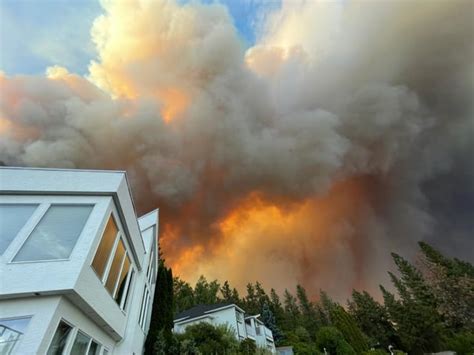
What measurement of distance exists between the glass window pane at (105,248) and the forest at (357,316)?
741 centimetres

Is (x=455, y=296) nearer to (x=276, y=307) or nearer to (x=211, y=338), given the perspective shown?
(x=211, y=338)

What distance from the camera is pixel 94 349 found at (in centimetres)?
662

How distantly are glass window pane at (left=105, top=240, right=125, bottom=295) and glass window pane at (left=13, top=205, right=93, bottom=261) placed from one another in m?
2.03

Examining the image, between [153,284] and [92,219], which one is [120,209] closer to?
[92,219]

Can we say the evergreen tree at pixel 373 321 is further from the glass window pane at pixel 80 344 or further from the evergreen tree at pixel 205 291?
the glass window pane at pixel 80 344

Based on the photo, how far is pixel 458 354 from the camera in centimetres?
2638

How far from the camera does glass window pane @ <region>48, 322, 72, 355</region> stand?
468 centimetres

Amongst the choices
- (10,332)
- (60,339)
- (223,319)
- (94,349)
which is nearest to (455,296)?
(223,319)

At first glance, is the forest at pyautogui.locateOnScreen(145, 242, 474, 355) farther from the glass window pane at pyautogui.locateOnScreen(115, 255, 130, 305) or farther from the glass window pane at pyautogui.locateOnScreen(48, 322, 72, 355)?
the glass window pane at pyautogui.locateOnScreen(48, 322, 72, 355)

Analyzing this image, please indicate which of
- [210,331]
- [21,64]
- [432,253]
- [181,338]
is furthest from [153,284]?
[432,253]

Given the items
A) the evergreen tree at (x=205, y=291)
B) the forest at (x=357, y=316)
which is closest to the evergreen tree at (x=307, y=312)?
the forest at (x=357, y=316)

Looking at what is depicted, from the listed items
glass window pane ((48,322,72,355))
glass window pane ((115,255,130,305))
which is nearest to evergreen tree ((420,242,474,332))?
glass window pane ((115,255,130,305))

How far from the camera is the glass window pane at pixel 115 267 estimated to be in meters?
7.16

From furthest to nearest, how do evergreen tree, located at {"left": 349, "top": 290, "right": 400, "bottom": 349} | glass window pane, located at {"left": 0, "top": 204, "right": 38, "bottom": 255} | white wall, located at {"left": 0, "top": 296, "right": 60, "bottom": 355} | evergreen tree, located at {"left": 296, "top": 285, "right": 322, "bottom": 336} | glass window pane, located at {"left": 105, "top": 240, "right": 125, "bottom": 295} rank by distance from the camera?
1. evergreen tree, located at {"left": 296, "top": 285, "right": 322, "bottom": 336}
2. evergreen tree, located at {"left": 349, "top": 290, "right": 400, "bottom": 349}
3. glass window pane, located at {"left": 105, "top": 240, "right": 125, "bottom": 295}
4. glass window pane, located at {"left": 0, "top": 204, "right": 38, "bottom": 255}
5. white wall, located at {"left": 0, "top": 296, "right": 60, "bottom": 355}
